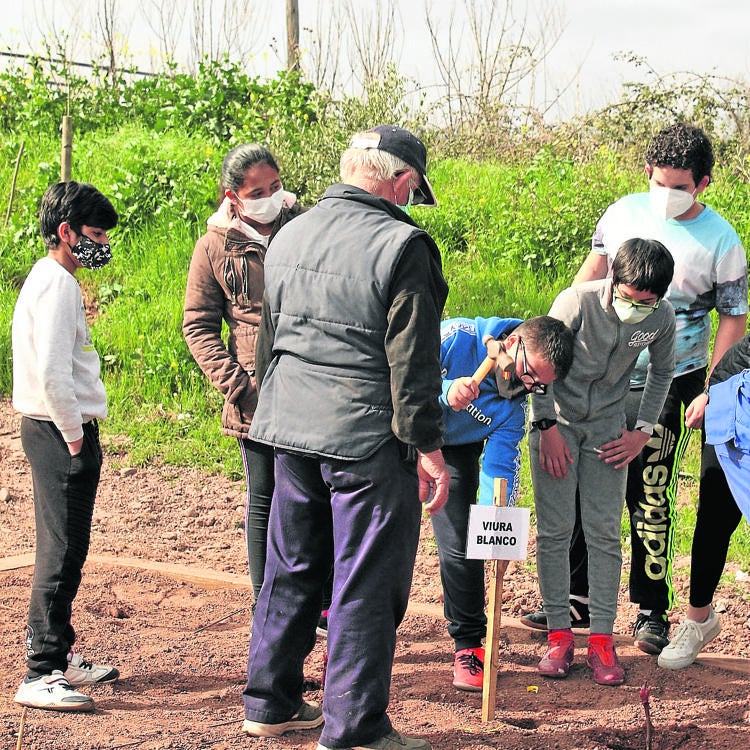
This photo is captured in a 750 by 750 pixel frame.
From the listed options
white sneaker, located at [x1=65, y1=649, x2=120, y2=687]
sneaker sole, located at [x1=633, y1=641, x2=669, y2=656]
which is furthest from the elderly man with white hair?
sneaker sole, located at [x1=633, y1=641, x2=669, y2=656]

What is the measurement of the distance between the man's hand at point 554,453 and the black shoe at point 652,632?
0.93 metres

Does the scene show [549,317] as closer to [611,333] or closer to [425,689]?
[611,333]

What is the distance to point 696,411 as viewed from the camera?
13.8 feet

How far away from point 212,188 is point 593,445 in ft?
23.1

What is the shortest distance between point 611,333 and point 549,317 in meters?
0.30

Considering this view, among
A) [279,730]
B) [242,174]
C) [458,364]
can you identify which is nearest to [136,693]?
[279,730]

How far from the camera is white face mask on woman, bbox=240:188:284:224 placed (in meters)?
4.11

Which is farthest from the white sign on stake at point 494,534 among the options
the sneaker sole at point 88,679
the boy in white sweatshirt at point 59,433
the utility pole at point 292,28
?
the utility pole at point 292,28

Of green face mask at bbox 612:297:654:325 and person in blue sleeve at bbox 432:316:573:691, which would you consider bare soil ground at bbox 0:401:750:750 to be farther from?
green face mask at bbox 612:297:654:325

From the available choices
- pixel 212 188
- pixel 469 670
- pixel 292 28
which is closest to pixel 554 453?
pixel 469 670

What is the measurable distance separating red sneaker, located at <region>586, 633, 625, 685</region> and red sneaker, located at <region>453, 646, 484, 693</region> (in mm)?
457

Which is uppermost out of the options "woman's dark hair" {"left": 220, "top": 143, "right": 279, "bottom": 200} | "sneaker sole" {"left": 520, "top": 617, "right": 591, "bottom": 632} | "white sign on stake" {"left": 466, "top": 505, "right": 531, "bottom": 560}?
"woman's dark hair" {"left": 220, "top": 143, "right": 279, "bottom": 200}

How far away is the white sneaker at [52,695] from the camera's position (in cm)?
369

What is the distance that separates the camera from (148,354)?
28.6ft
